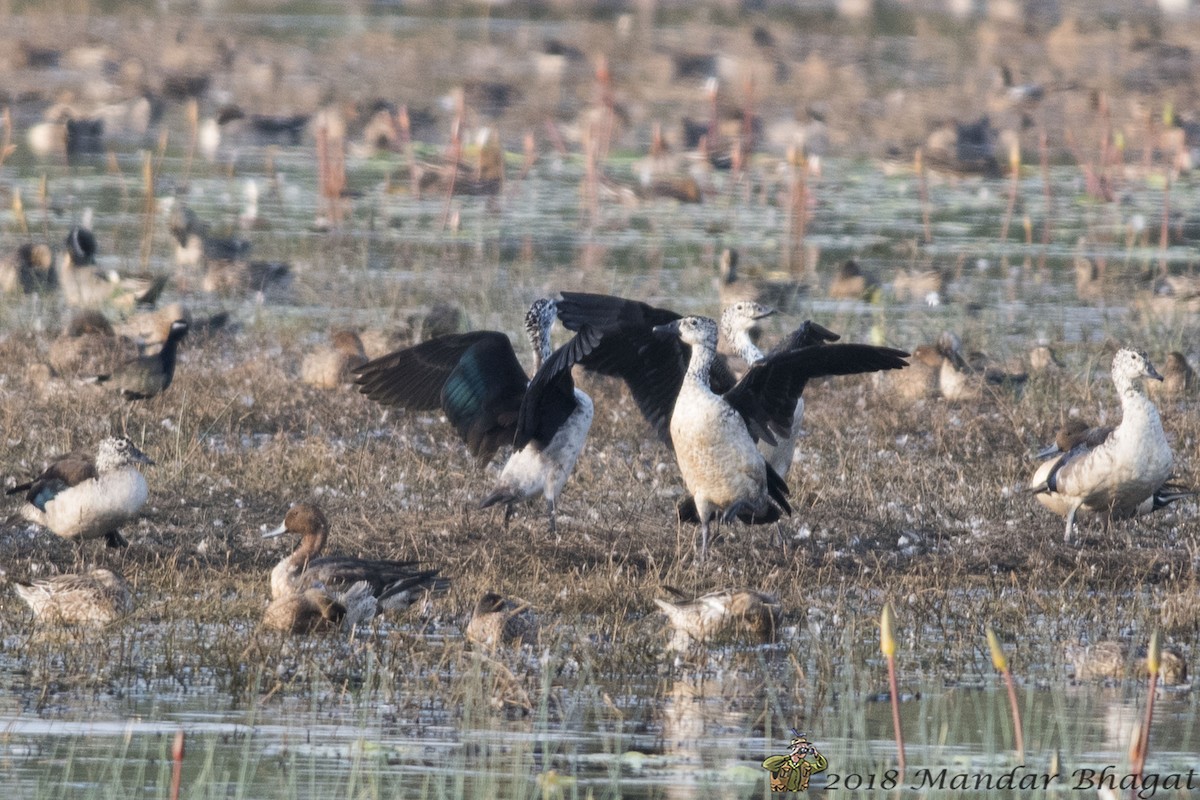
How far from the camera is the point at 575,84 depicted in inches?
1135

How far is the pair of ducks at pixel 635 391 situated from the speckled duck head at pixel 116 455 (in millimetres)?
1167

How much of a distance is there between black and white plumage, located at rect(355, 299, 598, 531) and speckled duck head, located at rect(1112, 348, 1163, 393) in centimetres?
236

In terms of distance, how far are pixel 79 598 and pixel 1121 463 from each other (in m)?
4.39

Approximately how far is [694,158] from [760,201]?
1657 mm

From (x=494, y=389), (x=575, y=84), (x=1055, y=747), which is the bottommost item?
(x=1055, y=747)

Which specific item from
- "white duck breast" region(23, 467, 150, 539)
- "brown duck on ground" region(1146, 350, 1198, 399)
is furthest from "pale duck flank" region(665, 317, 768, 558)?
"brown duck on ground" region(1146, 350, 1198, 399)

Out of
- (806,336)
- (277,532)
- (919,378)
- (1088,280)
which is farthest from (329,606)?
(1088,280)

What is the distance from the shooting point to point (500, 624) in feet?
22.0

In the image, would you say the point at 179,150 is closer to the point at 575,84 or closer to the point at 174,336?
the point at 575,84

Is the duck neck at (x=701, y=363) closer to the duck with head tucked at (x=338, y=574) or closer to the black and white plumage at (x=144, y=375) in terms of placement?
the duck with head tucked at (x=338, y=574)

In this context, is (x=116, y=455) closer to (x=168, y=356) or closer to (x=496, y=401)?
(x=496, y=401)

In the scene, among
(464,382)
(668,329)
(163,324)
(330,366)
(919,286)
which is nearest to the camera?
(668,329)

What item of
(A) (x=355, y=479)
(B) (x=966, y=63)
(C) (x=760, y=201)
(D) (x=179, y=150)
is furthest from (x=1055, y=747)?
(B) (x=966, y=63)

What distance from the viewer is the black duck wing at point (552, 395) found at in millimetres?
8086
